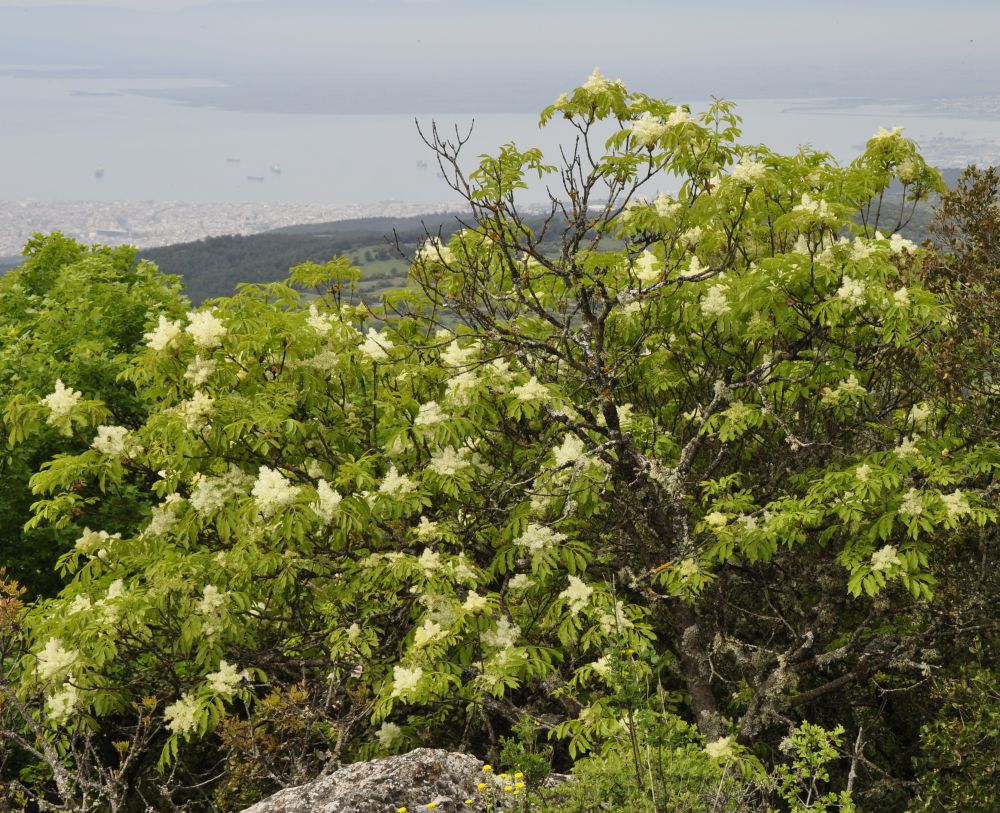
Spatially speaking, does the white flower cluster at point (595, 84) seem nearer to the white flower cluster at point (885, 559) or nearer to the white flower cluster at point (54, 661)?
the white flower cluster at point (885, 559)

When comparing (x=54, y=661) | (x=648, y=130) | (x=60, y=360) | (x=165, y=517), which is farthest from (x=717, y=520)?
(x=60, y=360)

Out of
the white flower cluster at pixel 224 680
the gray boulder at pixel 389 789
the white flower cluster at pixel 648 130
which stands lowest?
the white flower cluster at pixel 224 680

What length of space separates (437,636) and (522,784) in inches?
78.3

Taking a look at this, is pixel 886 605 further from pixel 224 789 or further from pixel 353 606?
pixel 224 789

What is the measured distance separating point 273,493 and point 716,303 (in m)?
4.75

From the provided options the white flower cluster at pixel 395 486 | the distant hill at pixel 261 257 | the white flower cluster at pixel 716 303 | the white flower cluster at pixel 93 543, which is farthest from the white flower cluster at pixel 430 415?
the distant hill at pixel 261 257

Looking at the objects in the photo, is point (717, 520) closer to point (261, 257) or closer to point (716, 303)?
point (716, 303)

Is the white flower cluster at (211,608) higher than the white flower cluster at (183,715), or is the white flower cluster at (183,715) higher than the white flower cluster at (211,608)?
the white flower cluster at (211,608)

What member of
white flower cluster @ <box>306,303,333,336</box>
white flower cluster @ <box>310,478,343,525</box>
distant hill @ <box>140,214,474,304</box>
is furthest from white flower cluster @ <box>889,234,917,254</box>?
distant hill @ <box>140,214,474,304</box>

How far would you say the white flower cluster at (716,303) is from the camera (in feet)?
28.9

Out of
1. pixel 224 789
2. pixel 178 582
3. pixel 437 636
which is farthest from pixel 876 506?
pixel 224 789

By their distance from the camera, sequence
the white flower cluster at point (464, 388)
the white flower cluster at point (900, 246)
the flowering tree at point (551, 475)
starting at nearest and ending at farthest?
the flowering tree at point (551, 475) < the white flower cluster at point (464, 388) < the white flower cluster at point (900, 246)

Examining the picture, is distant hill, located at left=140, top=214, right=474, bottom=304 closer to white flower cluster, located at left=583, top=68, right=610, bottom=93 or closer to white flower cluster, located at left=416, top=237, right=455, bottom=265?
white flower cluster, located at left=416, top=237, right=455, bottom=265

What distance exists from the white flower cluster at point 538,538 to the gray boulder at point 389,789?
7.47ft
